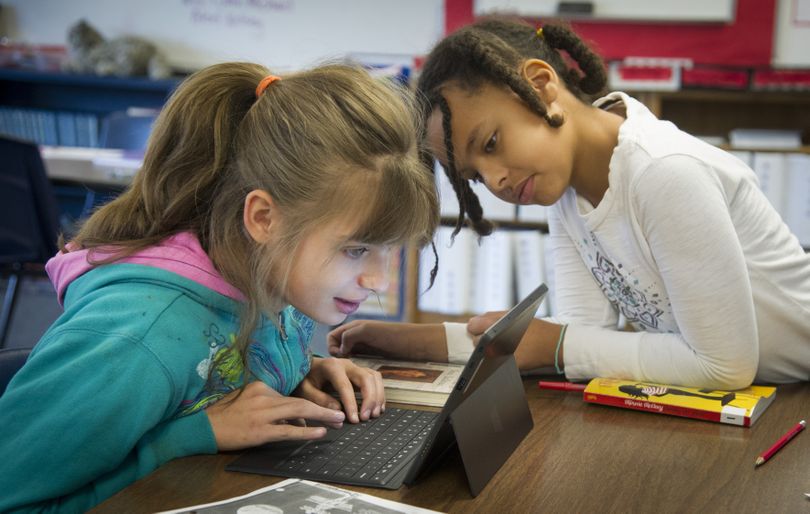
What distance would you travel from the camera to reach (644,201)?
1089mm

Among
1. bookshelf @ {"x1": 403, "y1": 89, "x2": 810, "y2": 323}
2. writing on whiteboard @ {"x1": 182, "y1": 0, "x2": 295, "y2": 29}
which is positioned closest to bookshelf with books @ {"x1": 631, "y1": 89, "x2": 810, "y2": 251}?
bookshelf @ {"x1": 403, "y1": 89, "x2": 810, "y2": 323}

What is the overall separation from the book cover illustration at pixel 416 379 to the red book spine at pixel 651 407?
18 cm

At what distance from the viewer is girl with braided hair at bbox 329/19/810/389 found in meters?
1.06

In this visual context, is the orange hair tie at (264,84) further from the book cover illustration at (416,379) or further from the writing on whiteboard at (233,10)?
the writing on whiteboard at (233,10)

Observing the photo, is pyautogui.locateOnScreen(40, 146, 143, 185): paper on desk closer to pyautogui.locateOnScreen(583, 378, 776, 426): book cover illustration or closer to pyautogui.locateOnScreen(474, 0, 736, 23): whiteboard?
pyautogui.locateOnScreen(474, 0, 736, 23): whiteboard

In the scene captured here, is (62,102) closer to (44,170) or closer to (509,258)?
(44,170)

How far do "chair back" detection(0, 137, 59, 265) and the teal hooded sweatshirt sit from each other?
1.82 metres

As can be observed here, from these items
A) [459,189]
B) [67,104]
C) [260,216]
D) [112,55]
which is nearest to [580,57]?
[459,189]

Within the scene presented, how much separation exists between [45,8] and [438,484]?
425 centimetres

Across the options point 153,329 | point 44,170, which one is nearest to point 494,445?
point 153,329

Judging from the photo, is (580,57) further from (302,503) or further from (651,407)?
(302,503)

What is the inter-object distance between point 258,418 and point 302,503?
0.56 feet

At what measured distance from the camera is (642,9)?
3.52 m

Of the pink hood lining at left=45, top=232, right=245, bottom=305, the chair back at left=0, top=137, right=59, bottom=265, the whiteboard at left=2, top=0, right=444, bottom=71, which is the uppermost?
the whiteboard at left=2, top=0, right=444, bottom=71
